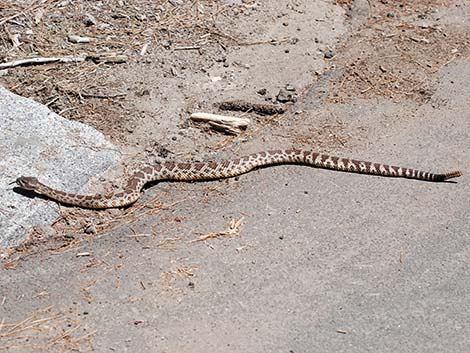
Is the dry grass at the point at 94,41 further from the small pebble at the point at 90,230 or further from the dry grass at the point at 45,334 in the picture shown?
the dry grass at the point at 45,334

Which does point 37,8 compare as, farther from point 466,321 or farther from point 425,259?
point 466,321

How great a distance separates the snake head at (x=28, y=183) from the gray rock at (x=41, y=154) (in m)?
0.12

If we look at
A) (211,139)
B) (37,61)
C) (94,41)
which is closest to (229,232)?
(211,139)

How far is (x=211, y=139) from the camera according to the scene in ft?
35.4

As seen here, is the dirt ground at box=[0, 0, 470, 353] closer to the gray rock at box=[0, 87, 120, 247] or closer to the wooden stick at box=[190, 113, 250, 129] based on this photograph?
the wooden stick at box=[190, 113, 250, 129]

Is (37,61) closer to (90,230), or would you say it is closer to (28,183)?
(28,183)

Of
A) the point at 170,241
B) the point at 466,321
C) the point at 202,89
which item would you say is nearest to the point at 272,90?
the point at 202,89

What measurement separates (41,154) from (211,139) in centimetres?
232

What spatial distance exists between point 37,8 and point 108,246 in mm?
5474

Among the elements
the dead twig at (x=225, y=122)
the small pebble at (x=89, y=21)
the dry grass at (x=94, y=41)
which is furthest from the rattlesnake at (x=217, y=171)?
the small pebble at (x=89, y=21)

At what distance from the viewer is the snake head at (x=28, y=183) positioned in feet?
30.1

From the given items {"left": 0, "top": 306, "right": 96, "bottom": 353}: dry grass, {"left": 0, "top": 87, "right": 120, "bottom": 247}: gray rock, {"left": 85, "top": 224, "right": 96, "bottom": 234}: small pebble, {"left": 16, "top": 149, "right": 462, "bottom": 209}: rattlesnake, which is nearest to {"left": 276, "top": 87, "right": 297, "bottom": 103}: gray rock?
{"left": 16, "top": 149, "right": 462, "bottom": 209}: rattlesnake

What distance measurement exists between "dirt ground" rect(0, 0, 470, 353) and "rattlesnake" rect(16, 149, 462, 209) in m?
0.16

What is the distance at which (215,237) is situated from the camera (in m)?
8.62
